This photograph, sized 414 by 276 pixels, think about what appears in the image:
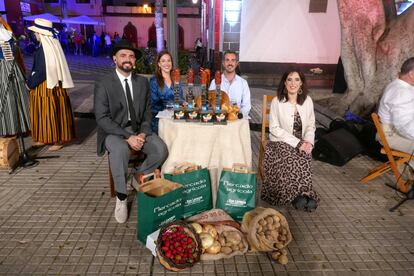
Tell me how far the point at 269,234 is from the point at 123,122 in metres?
1.97

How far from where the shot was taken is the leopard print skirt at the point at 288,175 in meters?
3.64

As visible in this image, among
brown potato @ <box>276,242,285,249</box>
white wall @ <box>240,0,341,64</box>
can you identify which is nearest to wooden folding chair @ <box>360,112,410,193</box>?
brown potato @ <box>276,242,285,249</box>

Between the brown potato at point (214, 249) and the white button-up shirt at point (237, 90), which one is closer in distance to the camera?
the brown potato at point (214, 249)

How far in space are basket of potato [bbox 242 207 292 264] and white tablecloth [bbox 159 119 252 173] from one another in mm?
720

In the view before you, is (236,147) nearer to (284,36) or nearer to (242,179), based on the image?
(242,179)

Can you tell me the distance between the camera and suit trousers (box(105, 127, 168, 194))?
3.30 metres

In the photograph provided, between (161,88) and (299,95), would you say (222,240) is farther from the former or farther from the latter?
(161,88)

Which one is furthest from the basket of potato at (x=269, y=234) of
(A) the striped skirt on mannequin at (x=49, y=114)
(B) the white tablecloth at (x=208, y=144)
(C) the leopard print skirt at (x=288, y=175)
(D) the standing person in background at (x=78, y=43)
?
(D) the standing person in background at (x=78, y=43)

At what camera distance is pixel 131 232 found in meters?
3.19

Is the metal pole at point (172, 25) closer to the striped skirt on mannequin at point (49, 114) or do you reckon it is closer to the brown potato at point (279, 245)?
the striped skirt on mannequin at point (49, 114)

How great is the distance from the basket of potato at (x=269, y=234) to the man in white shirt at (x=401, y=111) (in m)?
2.12

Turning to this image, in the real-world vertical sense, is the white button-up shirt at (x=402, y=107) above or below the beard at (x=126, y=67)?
below

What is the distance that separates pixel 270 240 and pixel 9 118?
443 centimetres

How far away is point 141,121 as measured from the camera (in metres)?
3.83
